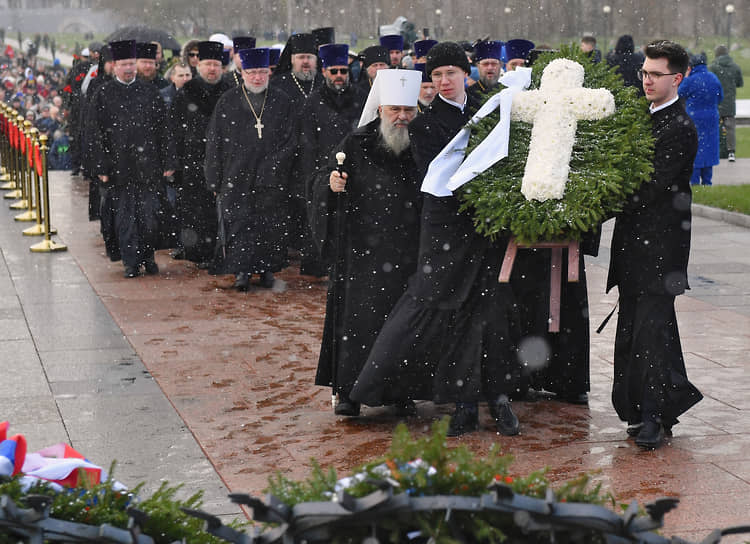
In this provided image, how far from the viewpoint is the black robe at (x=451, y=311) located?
5898 mm

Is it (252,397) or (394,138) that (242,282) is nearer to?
(252,397)

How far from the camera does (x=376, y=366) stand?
6.06 metres

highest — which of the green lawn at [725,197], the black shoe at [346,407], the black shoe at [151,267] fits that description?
the green lawn at [725,197]

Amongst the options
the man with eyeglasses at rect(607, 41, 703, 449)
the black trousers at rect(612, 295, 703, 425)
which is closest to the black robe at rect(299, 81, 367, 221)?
the man with eyeglasses at rect(607, 41, 703, 449)

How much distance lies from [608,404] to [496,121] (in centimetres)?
176

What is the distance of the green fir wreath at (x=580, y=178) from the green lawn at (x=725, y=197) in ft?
29.9

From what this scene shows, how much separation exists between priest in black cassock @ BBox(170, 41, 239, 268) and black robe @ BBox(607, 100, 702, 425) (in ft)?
20.2

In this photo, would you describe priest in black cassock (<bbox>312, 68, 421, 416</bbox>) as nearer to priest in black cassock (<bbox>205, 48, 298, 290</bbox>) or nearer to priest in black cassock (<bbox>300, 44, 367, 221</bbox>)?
priest in black cassock (<bbox>300, 44, 367, 221</bbox>)

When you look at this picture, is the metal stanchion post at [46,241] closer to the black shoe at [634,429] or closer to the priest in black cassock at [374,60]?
the priest in black cassock at [374,60]

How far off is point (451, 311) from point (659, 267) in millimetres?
993

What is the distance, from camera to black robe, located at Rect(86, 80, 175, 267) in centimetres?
1091

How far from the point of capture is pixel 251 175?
10312 millimetres

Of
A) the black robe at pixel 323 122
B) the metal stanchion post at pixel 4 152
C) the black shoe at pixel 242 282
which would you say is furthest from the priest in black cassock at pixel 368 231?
A: the metal stanchion post at pixel 4 152

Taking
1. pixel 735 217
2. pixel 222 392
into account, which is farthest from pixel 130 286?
pixel 735 217
